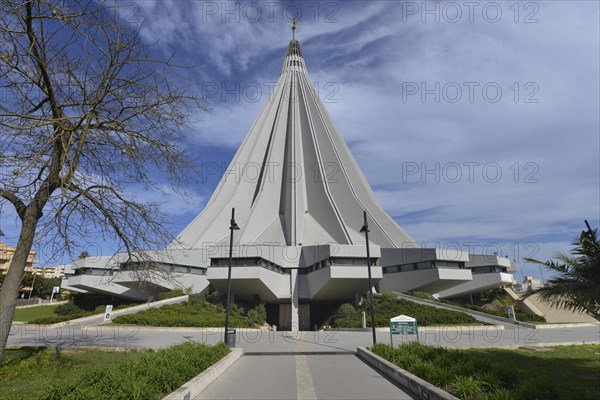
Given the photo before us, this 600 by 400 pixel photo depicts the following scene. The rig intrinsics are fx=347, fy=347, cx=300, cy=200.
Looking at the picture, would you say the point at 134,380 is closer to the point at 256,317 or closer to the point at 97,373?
the point at 97,373

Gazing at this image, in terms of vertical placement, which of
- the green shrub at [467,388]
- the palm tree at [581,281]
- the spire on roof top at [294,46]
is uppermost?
the spire on roof top at [294,46]

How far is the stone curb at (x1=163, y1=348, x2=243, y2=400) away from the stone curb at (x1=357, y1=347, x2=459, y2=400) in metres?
3.65

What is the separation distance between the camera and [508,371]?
18.6 ft

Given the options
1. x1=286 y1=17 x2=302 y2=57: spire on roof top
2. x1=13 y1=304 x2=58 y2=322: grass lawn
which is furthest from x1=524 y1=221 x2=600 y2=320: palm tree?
x1=286 y1=17 x2=302 y2=57: spire on roof top

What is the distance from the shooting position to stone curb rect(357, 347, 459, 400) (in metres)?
5.07

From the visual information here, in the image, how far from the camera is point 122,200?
790 centimetres

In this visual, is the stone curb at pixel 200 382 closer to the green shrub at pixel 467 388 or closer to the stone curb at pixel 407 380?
the stone curb at pixel 407 380

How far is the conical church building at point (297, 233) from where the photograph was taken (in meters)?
28.8

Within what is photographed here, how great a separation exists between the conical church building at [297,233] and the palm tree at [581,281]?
13.4m

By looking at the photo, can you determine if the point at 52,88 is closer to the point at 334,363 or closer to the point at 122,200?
the point at 122,200

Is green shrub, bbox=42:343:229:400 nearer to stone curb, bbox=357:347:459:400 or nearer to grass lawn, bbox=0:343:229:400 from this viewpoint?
grass lawn, bbox=0:343:229:400

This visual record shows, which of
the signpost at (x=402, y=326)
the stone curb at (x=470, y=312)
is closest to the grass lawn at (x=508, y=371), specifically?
the signpost at (x=402, y=326)

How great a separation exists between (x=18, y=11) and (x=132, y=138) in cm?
278

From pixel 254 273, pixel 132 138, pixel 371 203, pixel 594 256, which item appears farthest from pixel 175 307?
pixel 371 203
